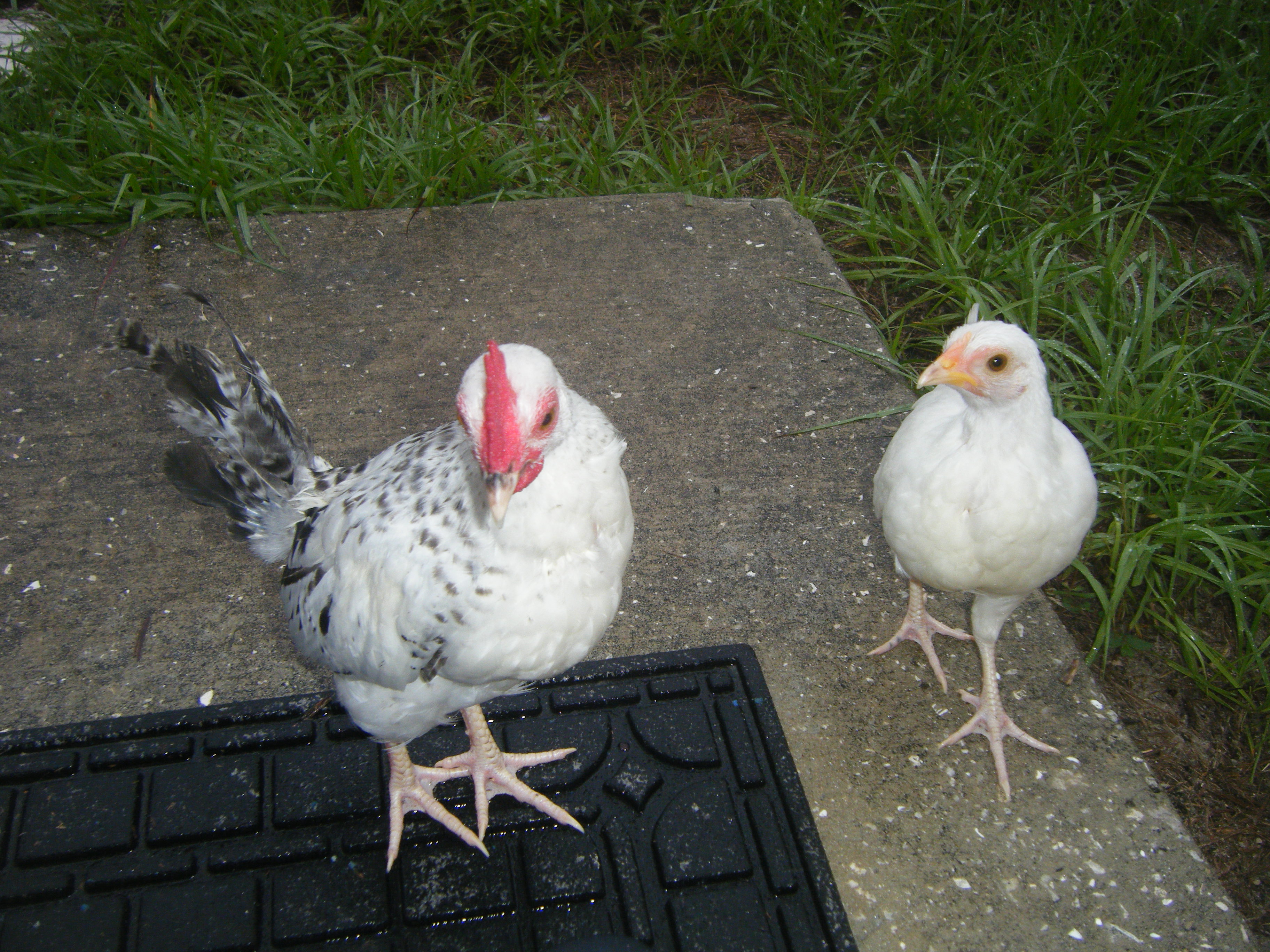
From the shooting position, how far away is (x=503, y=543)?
5.50 ft

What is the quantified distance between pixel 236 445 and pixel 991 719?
2116 millimetres

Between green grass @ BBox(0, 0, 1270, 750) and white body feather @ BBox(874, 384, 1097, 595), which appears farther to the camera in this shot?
green grass @ BBox(0, 0, 1270, 750)

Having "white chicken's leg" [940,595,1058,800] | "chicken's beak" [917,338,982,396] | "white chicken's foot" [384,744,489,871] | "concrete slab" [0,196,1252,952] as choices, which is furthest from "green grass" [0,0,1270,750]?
"white chicken's foot" [384,744,489,871]

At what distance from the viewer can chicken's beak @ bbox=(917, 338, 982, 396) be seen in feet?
6.63

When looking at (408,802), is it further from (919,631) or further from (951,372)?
(951,372)

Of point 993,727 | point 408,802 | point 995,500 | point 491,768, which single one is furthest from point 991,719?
point 408,802

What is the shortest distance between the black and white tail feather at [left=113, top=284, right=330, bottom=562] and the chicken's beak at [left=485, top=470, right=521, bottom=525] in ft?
2.88

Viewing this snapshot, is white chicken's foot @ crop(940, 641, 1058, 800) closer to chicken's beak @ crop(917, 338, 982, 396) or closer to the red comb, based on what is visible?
chicken's beak @ crop(917, 338, 982, 396)

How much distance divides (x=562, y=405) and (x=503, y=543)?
301mm

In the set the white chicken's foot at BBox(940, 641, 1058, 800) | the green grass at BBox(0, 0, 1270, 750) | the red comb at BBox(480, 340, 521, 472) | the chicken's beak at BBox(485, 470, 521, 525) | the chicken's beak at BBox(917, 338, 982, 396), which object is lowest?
the white chicken's foot at BBox(940, 641, 1058, 800)

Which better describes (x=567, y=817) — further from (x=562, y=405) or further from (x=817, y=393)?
(x=817, y=393)

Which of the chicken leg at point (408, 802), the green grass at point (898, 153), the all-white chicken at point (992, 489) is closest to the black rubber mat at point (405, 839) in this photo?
the chicken leg at point (408, 802)

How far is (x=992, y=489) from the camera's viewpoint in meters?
2.06

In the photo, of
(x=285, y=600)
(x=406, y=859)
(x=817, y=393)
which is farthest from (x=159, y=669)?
(x=817, y=393)
